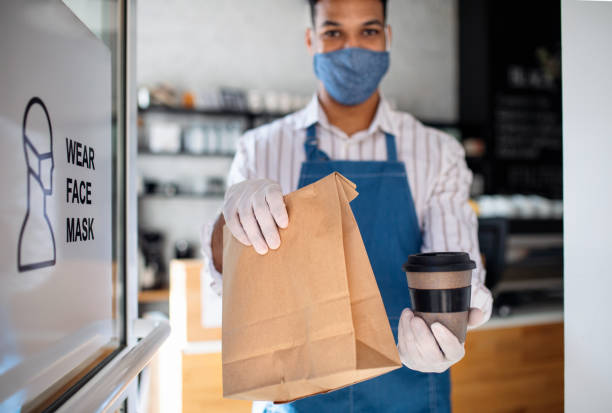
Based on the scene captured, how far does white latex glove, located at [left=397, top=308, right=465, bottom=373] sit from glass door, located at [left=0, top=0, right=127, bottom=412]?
22.3 inches

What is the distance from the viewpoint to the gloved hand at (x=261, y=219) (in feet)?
2.17

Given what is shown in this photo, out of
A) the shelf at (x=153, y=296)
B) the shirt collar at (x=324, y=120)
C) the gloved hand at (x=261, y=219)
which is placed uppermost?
the shirt collar at (x=324, y=120)

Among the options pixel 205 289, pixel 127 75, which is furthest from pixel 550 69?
pixel 127 75

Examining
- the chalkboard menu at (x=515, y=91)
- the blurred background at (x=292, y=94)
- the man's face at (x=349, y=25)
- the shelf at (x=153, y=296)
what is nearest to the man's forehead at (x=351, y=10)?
the man's face at (x=349, y=25)

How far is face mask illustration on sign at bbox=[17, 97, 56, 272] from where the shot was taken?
2.01 feet

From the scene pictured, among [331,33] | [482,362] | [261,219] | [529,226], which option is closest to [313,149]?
[331,33]

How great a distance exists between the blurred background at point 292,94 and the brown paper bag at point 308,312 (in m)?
2.50

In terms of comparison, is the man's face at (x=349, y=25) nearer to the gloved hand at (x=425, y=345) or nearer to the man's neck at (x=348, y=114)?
the man's neck at (x=348, y=114)

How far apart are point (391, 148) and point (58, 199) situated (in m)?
0.83

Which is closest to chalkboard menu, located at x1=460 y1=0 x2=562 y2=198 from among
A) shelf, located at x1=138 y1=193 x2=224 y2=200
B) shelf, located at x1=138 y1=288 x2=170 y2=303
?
shelf, located at x1=138 y1=193 x2=224 y2=200

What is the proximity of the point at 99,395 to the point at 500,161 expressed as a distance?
4524 millimetres

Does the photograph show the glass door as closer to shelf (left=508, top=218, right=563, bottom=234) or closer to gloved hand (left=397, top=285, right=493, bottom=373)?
gloved hand (left=397, top=285, right=493, bottom=373)

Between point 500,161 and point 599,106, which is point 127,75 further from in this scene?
point 500,161

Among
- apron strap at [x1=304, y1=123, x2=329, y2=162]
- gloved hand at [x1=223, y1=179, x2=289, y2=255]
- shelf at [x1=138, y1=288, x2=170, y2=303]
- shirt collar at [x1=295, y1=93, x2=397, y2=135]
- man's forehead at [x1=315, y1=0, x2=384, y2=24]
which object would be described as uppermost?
man's forehead at [x1=315, y1=0, x2=384, y2=24]
